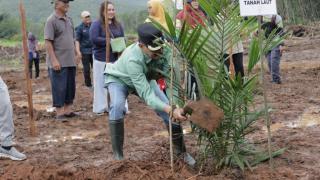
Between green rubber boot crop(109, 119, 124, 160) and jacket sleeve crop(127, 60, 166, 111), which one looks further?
green rubber boot crop(109, 119, 124, 160)

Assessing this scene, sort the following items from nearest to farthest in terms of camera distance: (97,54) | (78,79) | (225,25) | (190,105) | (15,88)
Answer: (190,105) < (225,25) < (97,54) < (15,88) < (78,79)

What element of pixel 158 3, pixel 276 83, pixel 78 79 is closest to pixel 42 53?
pixel 78 79

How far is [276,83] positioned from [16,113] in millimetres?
4914

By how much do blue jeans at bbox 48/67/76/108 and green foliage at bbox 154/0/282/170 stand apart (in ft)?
10.5

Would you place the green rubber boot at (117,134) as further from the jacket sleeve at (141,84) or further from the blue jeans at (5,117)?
the blue jeans at (5,117)

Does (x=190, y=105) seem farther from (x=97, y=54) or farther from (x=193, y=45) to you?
(x=97, y=54)

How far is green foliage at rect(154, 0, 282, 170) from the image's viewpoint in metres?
4.07

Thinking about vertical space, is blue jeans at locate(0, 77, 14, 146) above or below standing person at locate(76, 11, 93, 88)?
below

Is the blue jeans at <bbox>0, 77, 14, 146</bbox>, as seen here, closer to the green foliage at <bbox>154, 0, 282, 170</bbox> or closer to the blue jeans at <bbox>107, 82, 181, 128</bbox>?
the blue jeans at <bbox>107, 82, 181, 128</bbox>

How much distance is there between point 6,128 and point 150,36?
1729 millimetres

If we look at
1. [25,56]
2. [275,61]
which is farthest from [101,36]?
[275,61]

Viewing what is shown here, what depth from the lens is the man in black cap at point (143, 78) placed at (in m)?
4.14

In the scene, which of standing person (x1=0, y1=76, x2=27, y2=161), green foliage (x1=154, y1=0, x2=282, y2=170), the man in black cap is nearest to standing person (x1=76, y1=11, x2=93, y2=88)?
standing person (x1=0, y1=76, x2=27, y2=161)

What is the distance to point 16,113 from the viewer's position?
8344 millimetres
